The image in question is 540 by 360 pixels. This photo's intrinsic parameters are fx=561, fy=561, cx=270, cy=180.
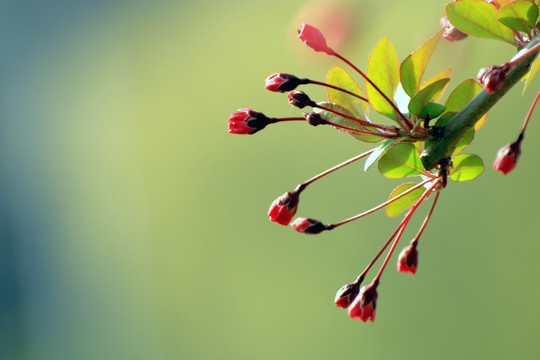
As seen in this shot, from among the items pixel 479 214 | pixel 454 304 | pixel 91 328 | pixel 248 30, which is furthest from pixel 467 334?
pixel 91 328

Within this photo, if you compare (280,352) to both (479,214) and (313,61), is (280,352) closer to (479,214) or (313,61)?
(479,214)

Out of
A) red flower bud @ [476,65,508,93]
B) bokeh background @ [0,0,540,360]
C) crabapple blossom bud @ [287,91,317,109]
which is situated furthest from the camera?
bokeh background @ [0,0,540,360]

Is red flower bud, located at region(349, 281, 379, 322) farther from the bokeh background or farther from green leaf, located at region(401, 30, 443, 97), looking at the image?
the bokeh background

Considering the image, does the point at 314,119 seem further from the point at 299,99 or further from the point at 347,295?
the point at 347,295

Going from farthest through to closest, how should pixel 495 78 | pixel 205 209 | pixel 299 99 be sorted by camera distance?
pixel 205 209 → pixel 299 99 → pixel 495 78

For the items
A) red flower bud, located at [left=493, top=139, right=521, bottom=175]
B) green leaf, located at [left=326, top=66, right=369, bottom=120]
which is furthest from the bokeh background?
red flower bud, located at [left=493, top=139, right=521, bottom=175]

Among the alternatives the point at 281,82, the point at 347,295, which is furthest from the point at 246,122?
the point at 347,295
